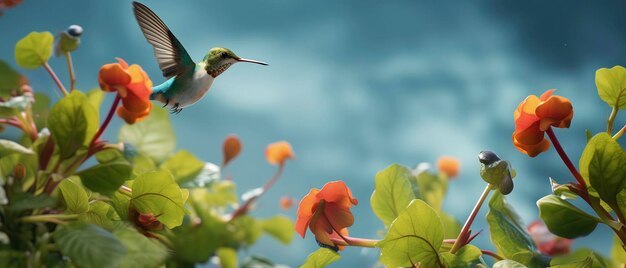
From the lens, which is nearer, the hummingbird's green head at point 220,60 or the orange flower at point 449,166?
the hummingbird's green head at point 220,60

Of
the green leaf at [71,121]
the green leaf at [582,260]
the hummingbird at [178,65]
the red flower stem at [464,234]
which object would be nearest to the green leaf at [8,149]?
the green leaf at [71,121]

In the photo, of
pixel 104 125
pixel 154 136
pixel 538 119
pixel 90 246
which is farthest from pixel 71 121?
pixel 538 119

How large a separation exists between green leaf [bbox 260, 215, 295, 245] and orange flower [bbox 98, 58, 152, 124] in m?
0.22

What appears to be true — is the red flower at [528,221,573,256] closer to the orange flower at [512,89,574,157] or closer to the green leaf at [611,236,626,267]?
the green leaf at [611,236,626,267]

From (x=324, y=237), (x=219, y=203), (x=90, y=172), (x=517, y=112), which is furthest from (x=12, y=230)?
(x=219, y=203)

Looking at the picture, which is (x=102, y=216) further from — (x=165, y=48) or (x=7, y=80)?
(x=165, y=48)

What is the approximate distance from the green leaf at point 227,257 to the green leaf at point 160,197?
0.19 meters

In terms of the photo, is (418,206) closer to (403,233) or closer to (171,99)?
(403,233)

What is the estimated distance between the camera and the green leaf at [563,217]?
0.61 meters

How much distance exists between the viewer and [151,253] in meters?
0.45

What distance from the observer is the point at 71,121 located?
536 millimetres

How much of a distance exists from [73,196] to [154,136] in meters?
0.34

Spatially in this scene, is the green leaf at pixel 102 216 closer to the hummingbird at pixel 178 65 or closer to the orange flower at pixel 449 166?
the hummingbird at pixel 178 65

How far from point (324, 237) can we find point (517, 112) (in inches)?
10.0
